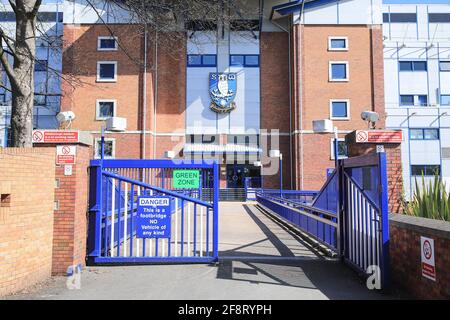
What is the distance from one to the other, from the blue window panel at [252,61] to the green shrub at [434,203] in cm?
2897

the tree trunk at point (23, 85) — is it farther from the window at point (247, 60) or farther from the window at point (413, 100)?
the window at point (413, 100)

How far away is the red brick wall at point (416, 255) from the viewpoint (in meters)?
4.40

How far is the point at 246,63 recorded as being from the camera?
113 ft

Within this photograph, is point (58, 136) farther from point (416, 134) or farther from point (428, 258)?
point (416, 134)

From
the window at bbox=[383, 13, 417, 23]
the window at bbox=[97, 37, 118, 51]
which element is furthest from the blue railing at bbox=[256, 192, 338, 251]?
the window at bbox=[383, 13, 417, 23]

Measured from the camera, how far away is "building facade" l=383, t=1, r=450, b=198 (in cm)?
4062

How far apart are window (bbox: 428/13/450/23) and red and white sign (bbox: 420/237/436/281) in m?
52.0

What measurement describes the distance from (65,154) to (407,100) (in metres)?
43.8

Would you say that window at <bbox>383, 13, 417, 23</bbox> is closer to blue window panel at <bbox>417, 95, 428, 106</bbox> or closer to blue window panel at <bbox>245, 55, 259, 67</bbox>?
blue window panel at <bbox>417, 95, 428, 106</bbox>

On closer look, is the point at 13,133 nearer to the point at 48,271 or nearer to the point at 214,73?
the point at 48,271

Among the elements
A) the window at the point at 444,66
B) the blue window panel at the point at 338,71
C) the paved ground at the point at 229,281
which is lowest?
the paved ground at the point at 229,281

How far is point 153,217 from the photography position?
6.85m

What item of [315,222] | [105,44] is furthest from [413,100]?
[315,222]

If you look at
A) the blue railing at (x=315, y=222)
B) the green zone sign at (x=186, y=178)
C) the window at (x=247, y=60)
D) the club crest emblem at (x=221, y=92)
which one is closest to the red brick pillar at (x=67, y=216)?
the green zone sign at (x=186, y=178)
